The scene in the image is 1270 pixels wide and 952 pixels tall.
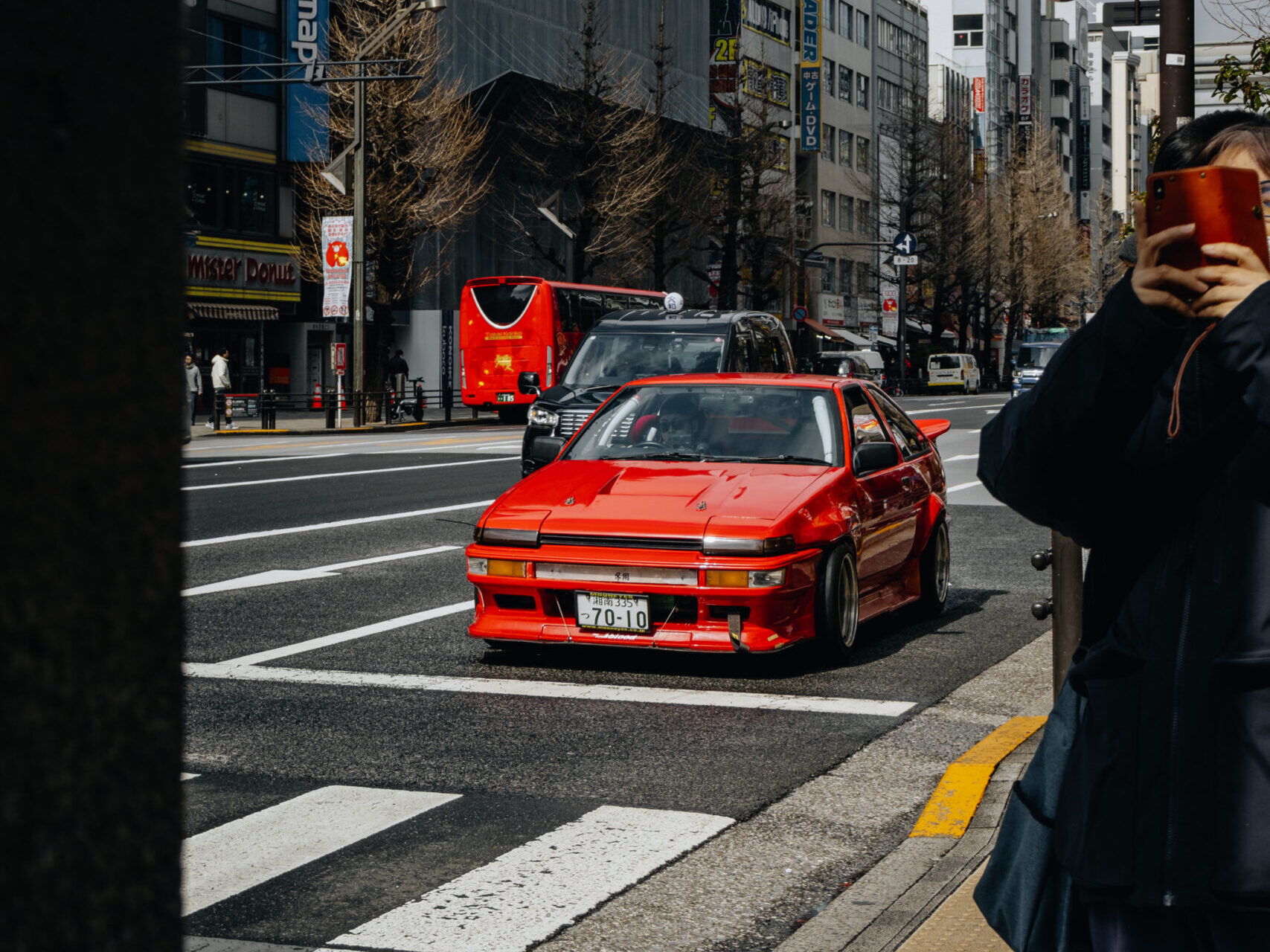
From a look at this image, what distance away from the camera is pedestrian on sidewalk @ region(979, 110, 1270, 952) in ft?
5.60

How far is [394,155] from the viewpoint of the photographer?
4062cm

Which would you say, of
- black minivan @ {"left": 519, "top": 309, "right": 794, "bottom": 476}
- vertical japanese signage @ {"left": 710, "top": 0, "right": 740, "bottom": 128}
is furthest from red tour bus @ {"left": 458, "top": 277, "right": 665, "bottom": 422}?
vertical japanese signage @ {"left": 710, "top": 0, "right": 740, "bottom": 128}

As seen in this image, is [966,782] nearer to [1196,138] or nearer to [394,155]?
[1196,138]

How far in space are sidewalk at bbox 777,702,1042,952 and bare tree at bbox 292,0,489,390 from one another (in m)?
35.0

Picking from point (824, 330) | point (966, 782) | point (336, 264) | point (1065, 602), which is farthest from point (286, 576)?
point (824, 330)

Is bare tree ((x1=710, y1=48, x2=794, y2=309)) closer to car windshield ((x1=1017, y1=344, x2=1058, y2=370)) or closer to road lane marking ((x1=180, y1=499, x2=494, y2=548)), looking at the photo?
car windshield ((x1=1017, y1=344, x2=1058, y2=370))

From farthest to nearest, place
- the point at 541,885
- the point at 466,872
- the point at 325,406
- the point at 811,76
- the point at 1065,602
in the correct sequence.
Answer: the point at 811,76 < the point at 325,406 < the point at 1065,602 < the point at 466,872 < the point at 541,885

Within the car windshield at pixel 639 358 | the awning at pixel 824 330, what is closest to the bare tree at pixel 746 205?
the awning at pixel 824 330

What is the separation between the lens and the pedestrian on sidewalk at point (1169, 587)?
1707mm

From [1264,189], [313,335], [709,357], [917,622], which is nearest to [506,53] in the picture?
[313,335]

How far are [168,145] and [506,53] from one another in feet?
171

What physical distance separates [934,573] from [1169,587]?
8112 millimetres

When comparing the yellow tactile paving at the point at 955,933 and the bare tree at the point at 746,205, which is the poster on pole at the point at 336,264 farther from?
the yellow tactile paving at the point at 955,933

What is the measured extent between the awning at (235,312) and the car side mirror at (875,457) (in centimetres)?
3409
